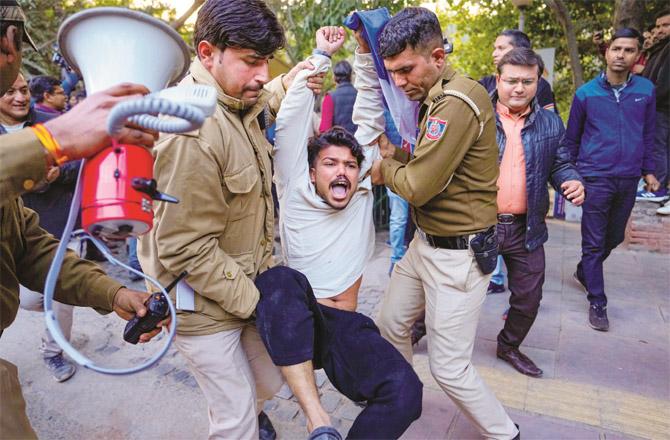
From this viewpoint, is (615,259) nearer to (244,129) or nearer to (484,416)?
(484,416)

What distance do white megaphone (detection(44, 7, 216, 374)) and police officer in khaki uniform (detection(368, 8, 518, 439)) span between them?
1111 millimetres

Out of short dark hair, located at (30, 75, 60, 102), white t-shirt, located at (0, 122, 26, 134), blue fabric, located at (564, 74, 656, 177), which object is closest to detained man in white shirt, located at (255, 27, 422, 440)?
white t-shirt, located at (0, 122, 26, 134)

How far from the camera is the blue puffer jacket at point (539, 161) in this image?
293 centimetres

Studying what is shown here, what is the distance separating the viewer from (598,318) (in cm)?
375

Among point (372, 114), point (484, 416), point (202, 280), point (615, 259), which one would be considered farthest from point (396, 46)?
point (615, 259)

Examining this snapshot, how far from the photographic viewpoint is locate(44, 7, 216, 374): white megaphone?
3.59 ft

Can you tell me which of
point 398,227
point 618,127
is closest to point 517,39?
point 618,127

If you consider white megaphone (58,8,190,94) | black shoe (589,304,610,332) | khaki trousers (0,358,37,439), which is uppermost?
white megaphone (58,8,190,94)

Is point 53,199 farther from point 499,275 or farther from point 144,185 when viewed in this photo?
point 499,275

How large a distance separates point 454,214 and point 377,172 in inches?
17.7

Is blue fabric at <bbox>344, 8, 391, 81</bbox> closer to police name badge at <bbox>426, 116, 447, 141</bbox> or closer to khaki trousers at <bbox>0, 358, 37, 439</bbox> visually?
police name badge at <bbox>426, 116, 447, 141</bbox>

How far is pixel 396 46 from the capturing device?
2084mm

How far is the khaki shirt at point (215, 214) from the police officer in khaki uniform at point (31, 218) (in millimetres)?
216

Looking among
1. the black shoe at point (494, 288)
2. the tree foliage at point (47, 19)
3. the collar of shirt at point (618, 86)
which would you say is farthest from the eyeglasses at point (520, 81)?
the tree foliage at point (47, 19)
